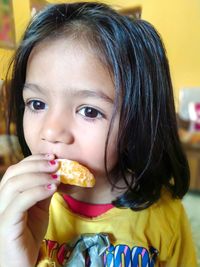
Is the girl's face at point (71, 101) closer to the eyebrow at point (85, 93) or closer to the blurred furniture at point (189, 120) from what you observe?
the eyebrow at point (85, 93)

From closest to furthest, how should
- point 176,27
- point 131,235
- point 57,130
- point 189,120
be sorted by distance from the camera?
point 57,130, point 131,235, point 176,27, point 189,120

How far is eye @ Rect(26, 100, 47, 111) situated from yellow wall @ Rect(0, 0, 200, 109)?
113mm

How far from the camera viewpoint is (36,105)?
0.54 meters

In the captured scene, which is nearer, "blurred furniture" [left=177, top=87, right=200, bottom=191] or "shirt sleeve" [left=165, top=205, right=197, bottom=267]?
"shirt sleeve" [left=165, top=205, right=197, bottom=267]

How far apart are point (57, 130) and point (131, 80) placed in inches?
6.9

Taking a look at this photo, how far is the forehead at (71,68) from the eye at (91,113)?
0.12ft

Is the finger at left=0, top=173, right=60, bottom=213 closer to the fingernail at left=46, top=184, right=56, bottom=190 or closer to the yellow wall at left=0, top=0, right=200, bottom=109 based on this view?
the fingernail at left=46, top=184, right=56, bottom=190

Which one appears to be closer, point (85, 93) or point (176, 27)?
point (85, 93)

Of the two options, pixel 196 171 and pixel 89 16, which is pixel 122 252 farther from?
pixel 196 171

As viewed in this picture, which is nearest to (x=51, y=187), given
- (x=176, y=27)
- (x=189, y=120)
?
(x=176, y=27)

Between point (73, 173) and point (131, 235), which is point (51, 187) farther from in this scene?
point (131, 235)

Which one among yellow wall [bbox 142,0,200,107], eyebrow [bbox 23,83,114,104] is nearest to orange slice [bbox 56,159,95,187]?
eyebrow [bbox 23,83,114,104]

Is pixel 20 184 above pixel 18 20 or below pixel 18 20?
below

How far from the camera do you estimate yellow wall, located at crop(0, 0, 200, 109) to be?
59 centimetres
